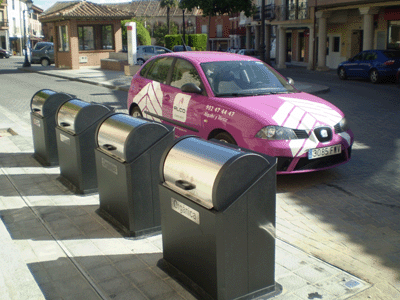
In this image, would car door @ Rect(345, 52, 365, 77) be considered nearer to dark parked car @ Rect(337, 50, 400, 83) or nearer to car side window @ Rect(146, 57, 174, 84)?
dark parked car @ Rect(337, 50, 400, 83)

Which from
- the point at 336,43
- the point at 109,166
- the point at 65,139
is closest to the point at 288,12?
the point at 336,43

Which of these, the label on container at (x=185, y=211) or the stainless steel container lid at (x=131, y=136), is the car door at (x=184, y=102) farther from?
the label on container at (x=185, y=211)

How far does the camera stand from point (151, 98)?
8195 millimetres

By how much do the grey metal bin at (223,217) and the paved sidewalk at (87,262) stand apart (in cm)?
25

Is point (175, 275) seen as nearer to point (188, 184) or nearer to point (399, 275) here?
point (188, 184)

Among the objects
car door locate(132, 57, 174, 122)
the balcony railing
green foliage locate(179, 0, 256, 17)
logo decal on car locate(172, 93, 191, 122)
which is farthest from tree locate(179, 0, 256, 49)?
logo decal on car locate(172, 93, 191, 122)

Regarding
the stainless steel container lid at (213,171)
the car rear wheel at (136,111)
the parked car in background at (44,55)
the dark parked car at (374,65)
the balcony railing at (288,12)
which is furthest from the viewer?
the parked car in background at (44,55)

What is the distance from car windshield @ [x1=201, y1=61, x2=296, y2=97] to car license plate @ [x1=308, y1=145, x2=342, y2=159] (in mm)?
1231

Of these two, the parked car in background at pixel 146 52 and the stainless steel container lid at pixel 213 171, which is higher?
the parked car in background at pixel 146 52

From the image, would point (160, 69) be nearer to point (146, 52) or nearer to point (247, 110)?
point (247, 110)

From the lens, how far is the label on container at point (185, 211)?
3414 millimetres

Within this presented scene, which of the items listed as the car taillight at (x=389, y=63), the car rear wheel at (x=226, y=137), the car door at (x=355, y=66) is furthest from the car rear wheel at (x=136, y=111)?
the car door at (x=355, y=66)

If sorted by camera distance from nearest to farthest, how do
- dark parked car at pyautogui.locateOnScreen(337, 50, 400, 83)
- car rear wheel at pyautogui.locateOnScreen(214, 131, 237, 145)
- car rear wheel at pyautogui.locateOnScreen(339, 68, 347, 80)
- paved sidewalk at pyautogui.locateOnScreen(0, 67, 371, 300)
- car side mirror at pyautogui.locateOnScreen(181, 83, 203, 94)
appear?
paved sidewalk at pyautogui.locateOnScreen(0, 67, 371, 300) < car rear wheel at pyautogui.locateOnScreen(214, 131, 237, 145) < car side mirror at pyautogui.locateOnScreen(181, 83, 203, 94) < dark parked car at pyautogui.locateOnScreen(337, 50, 400, 83) < car rear wheel at pyautogui.locateOnScreen(339, 68, 347, 80)

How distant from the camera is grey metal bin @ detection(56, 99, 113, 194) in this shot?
18.8ft
